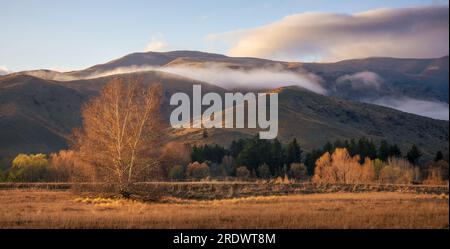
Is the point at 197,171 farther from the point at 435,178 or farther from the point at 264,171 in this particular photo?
the point at 435,178

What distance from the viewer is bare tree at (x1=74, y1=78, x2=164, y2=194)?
126ft

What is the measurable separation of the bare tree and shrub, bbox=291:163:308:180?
5751cm

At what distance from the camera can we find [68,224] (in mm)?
22766

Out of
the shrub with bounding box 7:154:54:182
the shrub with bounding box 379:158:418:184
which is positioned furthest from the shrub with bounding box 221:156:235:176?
the shrub with bounding box 7:154:54:182

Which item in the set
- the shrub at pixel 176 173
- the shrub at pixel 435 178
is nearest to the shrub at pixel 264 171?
the shrub at pixel 176 173

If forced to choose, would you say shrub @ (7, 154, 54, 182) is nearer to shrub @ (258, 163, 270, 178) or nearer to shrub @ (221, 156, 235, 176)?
shrub @ (221, 156, 235, 176)

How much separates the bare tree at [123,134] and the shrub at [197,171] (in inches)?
1938

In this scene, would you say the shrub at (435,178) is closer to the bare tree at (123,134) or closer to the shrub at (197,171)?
the shrub at (197,171)

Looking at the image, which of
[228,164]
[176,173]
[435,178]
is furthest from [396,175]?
[228,164]

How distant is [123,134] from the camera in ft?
126

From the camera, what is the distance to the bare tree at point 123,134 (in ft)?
126
